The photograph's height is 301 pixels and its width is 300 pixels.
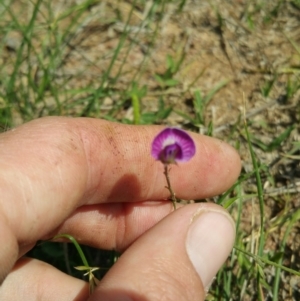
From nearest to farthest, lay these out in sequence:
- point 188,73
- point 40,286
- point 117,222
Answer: point 40,286, point 117,222, point 188,73

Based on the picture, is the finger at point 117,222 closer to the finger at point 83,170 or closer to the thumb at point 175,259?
the finger at point 83,170

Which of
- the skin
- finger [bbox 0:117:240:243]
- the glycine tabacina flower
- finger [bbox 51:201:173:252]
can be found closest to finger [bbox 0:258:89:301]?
the skin

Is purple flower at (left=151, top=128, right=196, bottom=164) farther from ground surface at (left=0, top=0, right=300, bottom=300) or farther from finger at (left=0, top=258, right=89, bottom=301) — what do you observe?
ground surface at (left=0, top=0, right=300, bottom=300)

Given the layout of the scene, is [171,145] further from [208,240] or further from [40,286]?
[40,286]

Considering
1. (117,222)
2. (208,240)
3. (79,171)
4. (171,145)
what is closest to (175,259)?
(208,240)

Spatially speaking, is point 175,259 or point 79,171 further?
point 79,171

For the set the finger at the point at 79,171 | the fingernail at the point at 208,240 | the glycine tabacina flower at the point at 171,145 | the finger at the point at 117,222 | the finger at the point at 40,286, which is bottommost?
the finger at the point at 40,286

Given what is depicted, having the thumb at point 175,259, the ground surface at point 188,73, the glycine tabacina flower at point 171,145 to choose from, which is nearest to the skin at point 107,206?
the thumb at point 175,259

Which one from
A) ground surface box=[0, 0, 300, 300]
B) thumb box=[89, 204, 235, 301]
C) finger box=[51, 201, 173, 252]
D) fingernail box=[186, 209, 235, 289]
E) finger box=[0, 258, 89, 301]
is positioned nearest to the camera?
thumb box=[89, 204, 235, 301]
